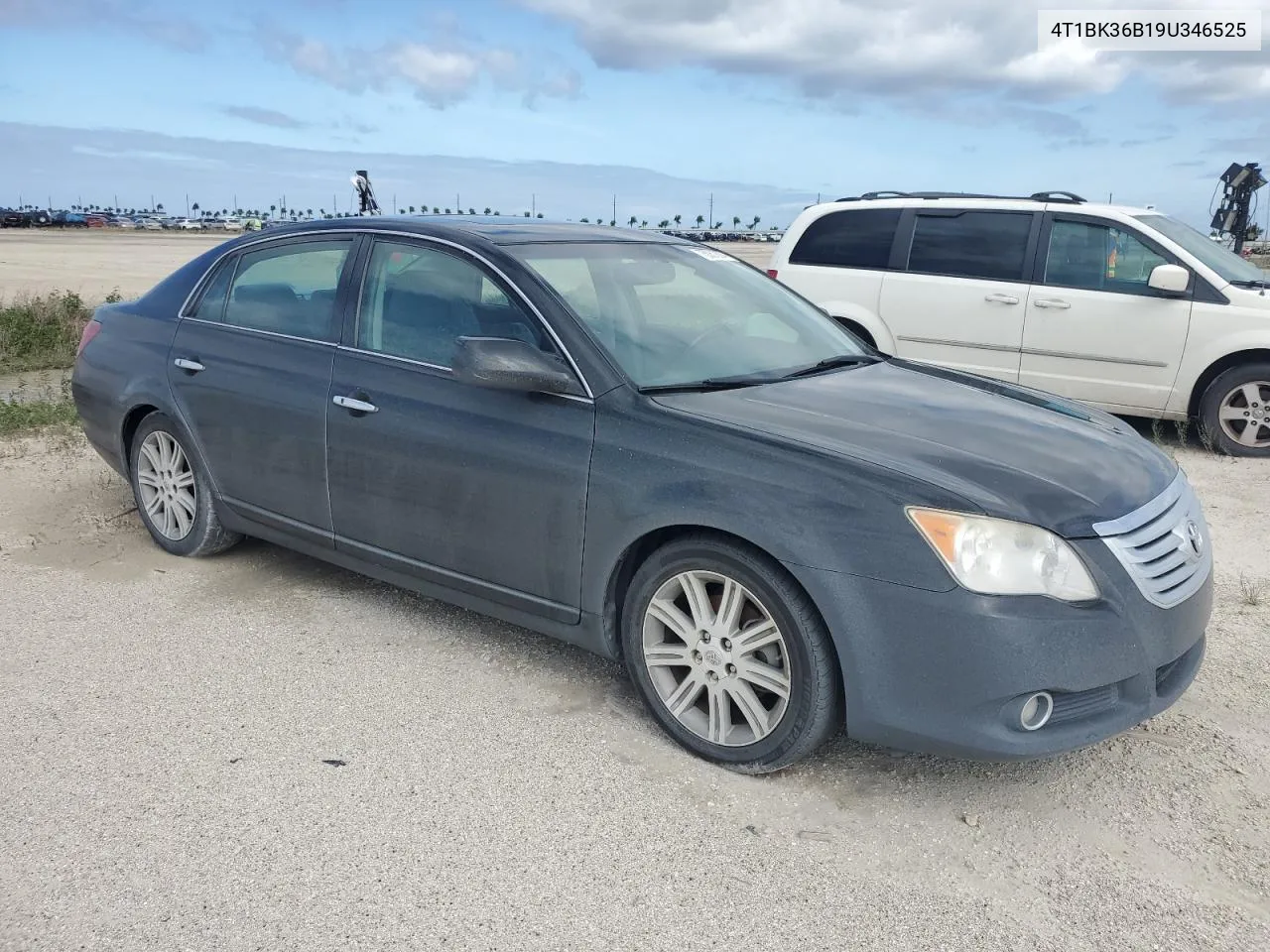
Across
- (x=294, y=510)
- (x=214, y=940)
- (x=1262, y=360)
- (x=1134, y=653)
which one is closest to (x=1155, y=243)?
(x=1262, y=360)

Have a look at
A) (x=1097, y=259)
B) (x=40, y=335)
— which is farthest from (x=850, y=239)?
(x=40, y=335)

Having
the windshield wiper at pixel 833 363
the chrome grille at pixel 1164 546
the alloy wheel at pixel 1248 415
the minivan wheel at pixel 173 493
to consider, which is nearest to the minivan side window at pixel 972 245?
the alloy wheel at pixel 1248 415

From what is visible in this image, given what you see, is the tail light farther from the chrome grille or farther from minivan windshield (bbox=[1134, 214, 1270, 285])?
minivan windshield (bbox=[1134, 214, 1270, 285])

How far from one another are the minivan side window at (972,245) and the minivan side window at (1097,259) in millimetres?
241

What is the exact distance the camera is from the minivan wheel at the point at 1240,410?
26.2 feet

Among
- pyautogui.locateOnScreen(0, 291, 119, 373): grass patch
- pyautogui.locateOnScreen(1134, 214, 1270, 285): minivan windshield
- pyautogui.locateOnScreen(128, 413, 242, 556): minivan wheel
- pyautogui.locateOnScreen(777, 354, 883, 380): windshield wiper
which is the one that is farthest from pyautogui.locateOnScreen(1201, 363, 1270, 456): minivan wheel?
pyautogui.locateOnScreen(0, 291, 119, 373): grass patch

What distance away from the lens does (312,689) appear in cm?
403

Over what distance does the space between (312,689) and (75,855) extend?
3.66ft

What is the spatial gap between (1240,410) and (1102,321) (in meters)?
1.14

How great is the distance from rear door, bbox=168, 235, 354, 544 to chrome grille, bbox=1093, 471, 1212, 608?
2.92 meters

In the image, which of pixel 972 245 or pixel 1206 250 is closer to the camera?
pixel 1206 250

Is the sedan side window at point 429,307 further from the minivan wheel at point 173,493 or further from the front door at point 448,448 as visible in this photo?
the minivan wheel at point 173,493

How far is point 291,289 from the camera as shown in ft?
15.8

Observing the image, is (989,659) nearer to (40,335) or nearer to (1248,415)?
(1248,415)
